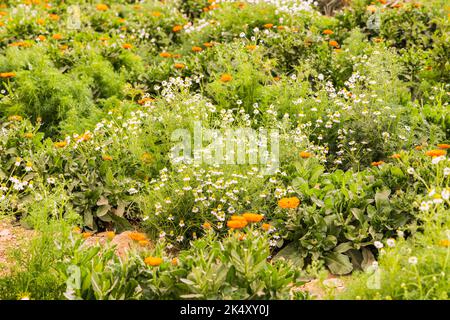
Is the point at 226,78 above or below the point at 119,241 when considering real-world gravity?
above

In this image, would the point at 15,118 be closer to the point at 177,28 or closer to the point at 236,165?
the point at 236,165

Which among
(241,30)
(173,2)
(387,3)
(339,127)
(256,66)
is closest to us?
(339,127)

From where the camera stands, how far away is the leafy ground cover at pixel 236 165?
3.66 metres

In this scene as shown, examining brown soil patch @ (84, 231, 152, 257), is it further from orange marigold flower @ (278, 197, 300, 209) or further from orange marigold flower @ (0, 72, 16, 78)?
orange marigold flower @ (0, 72, 16, 78)

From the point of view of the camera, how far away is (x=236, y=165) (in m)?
4.92

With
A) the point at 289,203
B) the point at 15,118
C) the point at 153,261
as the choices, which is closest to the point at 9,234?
the point at 15,118

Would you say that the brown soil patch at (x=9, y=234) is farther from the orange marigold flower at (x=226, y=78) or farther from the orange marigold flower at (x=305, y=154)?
the orange marigold flower at (x=226, y=78)

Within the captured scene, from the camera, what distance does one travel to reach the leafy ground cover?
Result: 366 centimetres

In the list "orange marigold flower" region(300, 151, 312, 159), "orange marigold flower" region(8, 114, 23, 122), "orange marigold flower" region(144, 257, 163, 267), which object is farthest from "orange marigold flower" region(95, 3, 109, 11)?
"orange marigold flower" region(144, 257, 163, 267)

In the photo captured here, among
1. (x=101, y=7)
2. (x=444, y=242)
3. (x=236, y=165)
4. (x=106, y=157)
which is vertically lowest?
(x=106, y=157)
